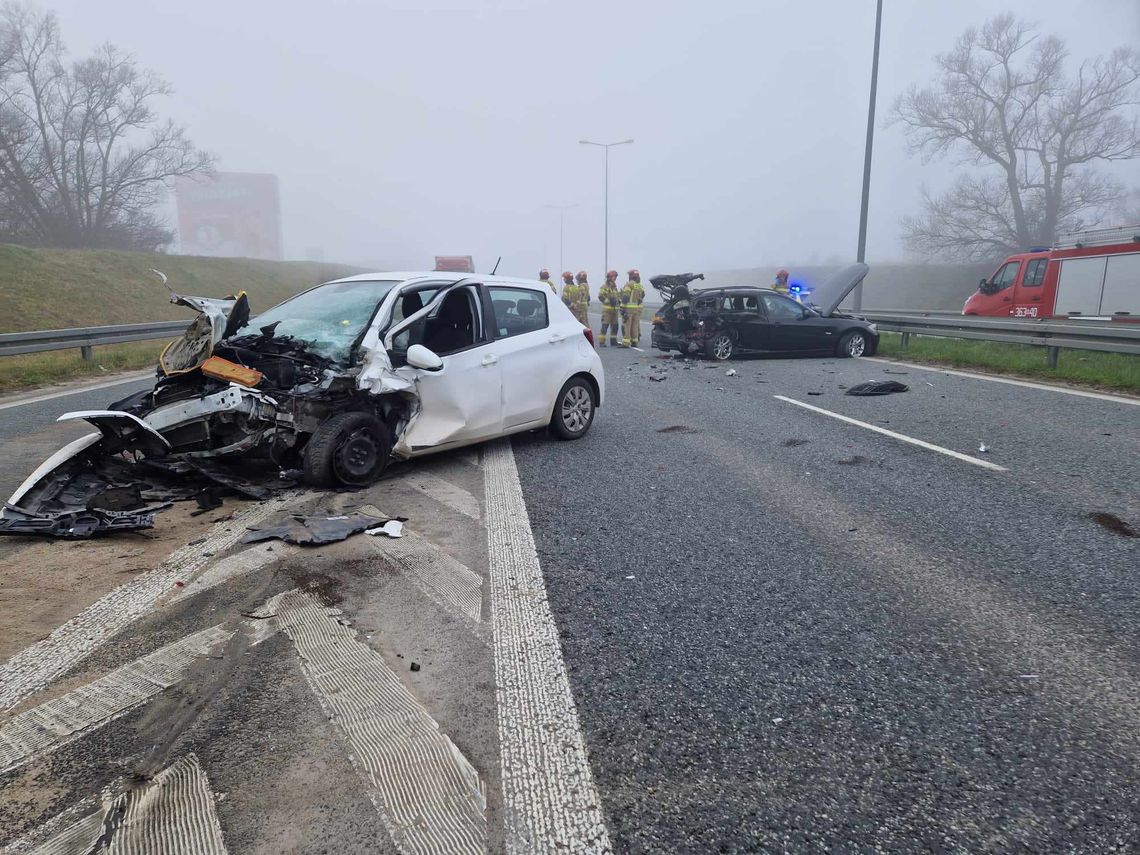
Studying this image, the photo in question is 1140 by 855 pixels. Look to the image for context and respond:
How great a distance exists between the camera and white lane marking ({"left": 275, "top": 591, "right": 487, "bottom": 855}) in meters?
2.00

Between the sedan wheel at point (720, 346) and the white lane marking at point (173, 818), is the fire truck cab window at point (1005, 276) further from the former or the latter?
the white lane marking at point (173, 818)

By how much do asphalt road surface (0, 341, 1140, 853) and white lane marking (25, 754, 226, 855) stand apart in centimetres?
1

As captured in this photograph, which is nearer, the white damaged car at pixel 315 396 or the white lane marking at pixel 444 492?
the white damaged car at pixel 315 396

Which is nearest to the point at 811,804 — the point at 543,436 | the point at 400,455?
the point at 400,455

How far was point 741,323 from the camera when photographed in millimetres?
14641

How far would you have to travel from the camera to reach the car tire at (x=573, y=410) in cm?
711

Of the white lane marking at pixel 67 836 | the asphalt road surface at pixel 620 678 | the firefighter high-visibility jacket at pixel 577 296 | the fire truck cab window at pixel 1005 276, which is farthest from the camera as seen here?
the firefighter high-visibility jacket at pixel 577 296

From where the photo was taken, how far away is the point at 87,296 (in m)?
26.9

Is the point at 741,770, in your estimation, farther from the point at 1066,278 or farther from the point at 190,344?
the point at 1066,278

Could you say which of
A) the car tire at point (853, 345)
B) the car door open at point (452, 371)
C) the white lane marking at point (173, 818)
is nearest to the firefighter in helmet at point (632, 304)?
the car tire at point (853, 345)

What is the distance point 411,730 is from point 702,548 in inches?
86.3

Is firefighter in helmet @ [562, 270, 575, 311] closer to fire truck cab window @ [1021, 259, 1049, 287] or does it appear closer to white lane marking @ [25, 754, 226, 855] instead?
fire truck cab window @ [1021, 259, 1049, 287]

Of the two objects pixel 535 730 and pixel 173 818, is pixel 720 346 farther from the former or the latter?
pixel 173 818

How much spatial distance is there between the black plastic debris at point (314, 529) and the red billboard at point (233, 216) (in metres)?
76.8
